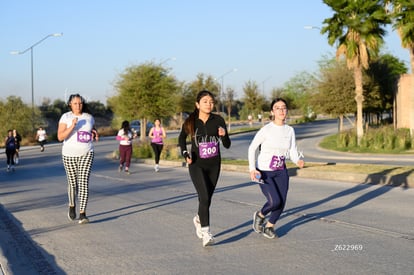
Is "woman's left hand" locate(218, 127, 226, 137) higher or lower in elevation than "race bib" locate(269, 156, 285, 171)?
higher

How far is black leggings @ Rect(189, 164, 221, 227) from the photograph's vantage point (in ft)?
24.7

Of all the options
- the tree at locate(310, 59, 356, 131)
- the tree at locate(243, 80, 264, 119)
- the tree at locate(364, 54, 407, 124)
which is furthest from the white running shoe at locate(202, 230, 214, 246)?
the tree at locate(243, 80, 264, 119)

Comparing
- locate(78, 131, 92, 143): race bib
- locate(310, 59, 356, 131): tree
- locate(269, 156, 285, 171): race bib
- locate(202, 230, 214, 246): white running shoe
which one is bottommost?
locate(202, 230, 214, 246): white running shoe

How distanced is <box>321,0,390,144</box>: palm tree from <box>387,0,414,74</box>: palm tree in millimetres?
799

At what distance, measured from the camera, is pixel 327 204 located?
36.9 feet

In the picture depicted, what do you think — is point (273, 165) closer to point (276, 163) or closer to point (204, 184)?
point (276, 163)

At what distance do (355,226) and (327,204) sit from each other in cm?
260

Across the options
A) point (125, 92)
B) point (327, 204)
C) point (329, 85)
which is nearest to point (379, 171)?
point (327, 204)

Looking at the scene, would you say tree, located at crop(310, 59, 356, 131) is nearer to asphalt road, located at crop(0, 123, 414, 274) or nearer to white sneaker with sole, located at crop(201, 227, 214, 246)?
asphalt road, located at crop(0, 123, 414, 274)

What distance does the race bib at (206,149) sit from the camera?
756 cm

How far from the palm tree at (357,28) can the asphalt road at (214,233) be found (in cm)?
2036

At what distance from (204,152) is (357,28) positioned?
2724cm

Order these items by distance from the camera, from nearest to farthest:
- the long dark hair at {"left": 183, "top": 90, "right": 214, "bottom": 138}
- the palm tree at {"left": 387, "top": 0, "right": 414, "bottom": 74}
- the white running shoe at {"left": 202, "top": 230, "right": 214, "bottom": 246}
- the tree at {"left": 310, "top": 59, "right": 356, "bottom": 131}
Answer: the white running shoe at {"left": 202, "top": 230, "right": 214, "bottom": 246} → the long dark hair at {"left": 183, "top": 90, "right": 214, "bottom": 138} → the palm tree at {"left": 387, "top": 0, "right": 414, "bottom": 74} → the tree at {"left": 310, "top": 59, "right": 356, "bottom": 131}

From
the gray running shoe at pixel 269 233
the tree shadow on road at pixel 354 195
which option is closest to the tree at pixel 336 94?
the tree shadow on road at pixel 354 195
